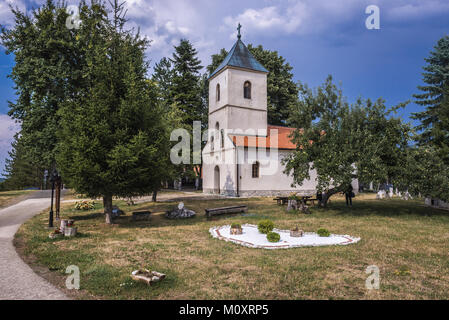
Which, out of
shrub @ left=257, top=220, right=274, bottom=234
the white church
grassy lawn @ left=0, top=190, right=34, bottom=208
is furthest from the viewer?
the white church

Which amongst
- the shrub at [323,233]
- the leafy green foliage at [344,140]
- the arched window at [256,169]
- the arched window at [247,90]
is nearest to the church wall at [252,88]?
the arched window at [247,90]

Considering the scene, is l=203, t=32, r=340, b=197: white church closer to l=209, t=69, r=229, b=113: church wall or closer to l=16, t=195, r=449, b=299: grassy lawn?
l=209, t=69, r=229, b=113: church wall

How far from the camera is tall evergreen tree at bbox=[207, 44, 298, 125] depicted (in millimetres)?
41188

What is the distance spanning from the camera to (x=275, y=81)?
41875 millimetres

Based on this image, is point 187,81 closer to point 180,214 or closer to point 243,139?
point 243,139

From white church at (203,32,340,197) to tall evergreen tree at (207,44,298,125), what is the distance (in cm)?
920

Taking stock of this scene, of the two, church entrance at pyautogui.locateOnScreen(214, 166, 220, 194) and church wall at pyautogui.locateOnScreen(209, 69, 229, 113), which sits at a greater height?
church wall at pyautogui.locateOnScreen(209, 69, 229, 113)

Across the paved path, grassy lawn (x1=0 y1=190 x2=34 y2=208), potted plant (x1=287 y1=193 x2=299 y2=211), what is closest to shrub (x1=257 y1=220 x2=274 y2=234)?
potted plant (x1=287 y1=193 x2=299 y2=211)

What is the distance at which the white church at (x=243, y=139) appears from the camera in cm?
2877

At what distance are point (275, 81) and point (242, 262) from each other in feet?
124

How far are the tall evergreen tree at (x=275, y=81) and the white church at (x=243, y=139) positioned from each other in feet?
30.2

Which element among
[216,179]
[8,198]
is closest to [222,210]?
[216,179]

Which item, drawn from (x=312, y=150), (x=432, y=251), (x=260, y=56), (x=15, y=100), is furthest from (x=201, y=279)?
(x=260, y=56)

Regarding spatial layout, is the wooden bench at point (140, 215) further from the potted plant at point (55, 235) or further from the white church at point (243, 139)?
the white church at point (243, 139)
